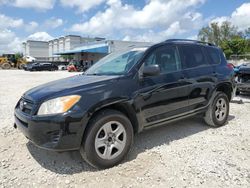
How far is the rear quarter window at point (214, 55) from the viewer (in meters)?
4.90

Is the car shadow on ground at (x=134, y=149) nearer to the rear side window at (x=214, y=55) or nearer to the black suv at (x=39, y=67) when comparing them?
the rear side window at (x=214, y=55)

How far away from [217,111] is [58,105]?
3552 mm

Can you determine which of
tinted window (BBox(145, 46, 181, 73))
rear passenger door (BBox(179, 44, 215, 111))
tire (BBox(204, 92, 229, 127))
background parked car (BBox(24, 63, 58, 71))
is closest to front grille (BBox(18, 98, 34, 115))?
tinted window (BBox(145, 46, 181, 73))

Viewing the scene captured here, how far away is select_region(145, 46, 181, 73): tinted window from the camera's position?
12.7ft

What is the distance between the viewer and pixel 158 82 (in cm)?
373

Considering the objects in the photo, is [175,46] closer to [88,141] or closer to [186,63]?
[186,63]

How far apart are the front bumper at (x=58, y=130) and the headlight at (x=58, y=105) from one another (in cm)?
8

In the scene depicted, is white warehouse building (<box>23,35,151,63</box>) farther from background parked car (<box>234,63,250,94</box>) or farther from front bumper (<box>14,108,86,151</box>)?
front bumper (<box>14,108,86,151</box>)

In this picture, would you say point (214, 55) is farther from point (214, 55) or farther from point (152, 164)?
point (152, 164)

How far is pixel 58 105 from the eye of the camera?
2.93 metres

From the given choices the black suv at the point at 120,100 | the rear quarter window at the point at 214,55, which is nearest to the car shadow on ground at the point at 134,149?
the black suv at the point at 120,100

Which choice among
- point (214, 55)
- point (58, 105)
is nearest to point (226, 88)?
point (214, 55)

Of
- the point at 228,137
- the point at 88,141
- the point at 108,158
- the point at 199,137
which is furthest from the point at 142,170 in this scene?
the point at 228,137

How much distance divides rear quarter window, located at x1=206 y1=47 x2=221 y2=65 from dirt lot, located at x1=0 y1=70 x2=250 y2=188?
1.53m
